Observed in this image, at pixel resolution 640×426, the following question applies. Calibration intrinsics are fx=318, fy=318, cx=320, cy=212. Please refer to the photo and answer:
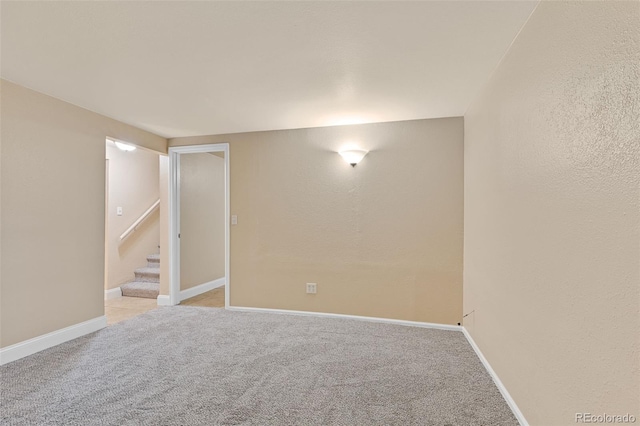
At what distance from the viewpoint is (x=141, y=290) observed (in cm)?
501

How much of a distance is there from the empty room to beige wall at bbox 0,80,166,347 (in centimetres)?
2

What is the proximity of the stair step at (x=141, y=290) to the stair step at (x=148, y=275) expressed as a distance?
0.16m

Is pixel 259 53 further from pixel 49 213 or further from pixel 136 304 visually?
pixel 136 304

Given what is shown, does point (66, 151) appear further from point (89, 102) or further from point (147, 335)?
point (147, 335)

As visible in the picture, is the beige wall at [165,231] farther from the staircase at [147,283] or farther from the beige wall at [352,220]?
the beige wall at [352,220]

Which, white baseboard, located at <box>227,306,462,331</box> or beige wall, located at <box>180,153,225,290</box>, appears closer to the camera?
white baseboard, located at <box>227,306,462,331</box>

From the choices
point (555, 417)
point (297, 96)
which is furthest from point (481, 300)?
point (297, 96)

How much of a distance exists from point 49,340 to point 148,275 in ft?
8.25

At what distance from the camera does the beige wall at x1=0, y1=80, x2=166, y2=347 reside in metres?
2.60

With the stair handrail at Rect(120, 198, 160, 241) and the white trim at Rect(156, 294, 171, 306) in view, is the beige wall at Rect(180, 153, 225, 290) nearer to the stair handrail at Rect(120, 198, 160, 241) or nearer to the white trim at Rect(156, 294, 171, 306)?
the white trim at Rect(156, 294, 171, 306)

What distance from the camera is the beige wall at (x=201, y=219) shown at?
4727mm

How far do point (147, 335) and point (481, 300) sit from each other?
127 inches

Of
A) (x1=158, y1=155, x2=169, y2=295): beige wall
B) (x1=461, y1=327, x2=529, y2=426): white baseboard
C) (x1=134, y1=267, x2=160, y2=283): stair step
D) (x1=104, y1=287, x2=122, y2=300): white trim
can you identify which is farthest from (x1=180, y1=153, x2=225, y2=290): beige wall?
(x1=461, y1=327, x2=529, y2=426): white baseboard

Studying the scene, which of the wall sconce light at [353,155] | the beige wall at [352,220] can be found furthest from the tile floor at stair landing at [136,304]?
the wall sconce light at [353,155]
